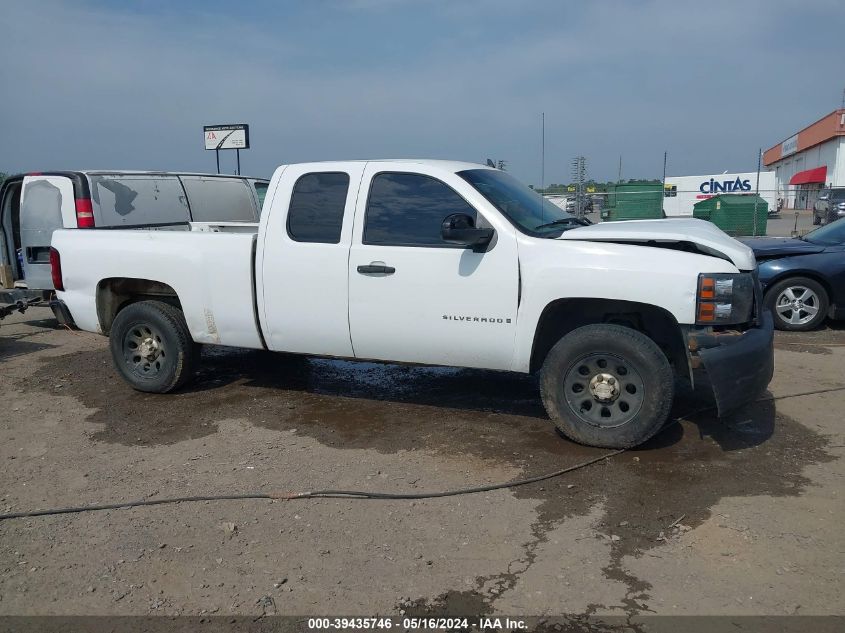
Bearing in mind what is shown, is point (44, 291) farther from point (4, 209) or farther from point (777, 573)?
point (777, 573)

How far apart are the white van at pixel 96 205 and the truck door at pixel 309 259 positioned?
265 cm

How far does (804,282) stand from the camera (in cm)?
863

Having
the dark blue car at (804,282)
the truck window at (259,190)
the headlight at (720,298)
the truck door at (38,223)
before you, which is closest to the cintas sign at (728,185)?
the dark blue car at (804,282)

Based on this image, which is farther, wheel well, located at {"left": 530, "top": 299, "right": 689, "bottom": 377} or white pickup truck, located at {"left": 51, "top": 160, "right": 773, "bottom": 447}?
wheel well, located at {"left": 530, "top": 299, "right": 689, "bottom": 377}

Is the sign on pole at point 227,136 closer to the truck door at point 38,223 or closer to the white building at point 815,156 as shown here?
the truck door at point 38,223

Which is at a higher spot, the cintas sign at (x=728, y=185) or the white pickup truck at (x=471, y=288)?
the cintas sign at (x=728, y=185)

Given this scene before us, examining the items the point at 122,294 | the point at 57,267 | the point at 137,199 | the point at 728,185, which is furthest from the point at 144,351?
the point at 728,185

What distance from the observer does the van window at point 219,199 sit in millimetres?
9484

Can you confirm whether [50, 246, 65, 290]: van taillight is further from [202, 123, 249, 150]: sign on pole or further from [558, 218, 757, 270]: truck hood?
[202, 123, 249, 150]: sign on pole

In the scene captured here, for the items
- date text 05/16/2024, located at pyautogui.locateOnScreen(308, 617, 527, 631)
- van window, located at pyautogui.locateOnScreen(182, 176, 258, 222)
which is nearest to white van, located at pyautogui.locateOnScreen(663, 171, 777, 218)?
van window, located at pyautogui.locateOnScreen(182, 176, 258, 222)

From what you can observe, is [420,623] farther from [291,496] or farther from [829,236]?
[829,236]

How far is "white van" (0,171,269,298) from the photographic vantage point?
334 inches

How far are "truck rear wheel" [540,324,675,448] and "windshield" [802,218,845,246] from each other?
556 cm

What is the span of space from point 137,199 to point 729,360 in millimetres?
7169
